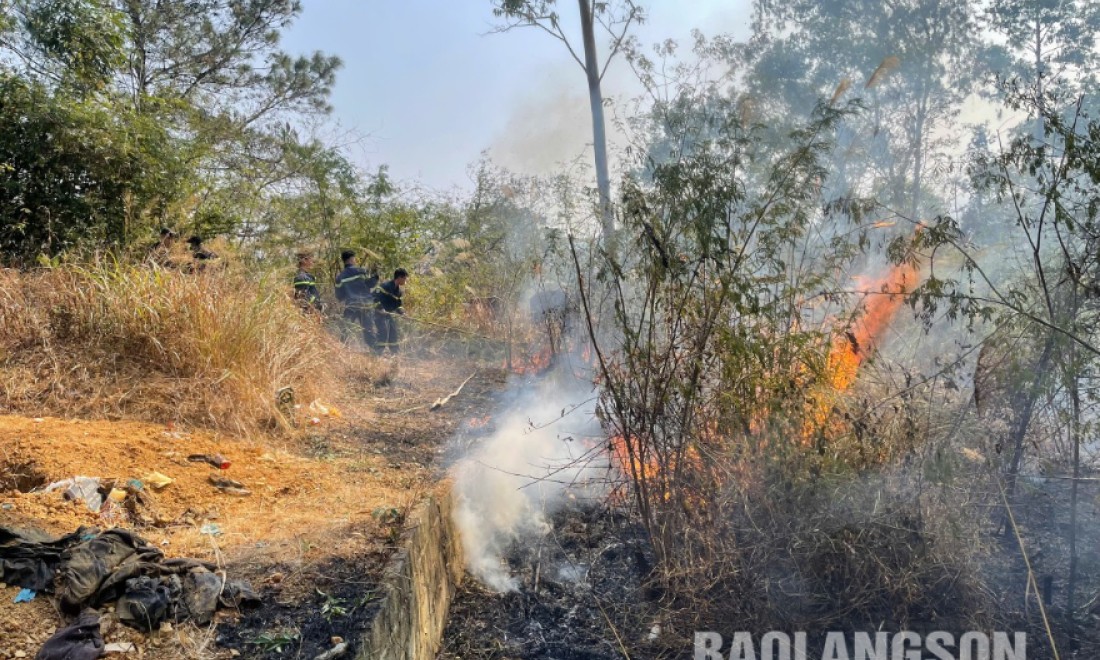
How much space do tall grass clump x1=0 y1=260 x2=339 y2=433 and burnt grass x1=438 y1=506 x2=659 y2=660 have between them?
239 centimetres

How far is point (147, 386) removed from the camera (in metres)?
5.20

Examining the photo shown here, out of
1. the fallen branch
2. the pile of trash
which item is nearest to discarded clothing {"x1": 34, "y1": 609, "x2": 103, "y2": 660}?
the pile of trash

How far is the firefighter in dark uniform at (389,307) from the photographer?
10.3 m

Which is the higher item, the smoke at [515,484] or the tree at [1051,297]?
the tree at [1051,297]

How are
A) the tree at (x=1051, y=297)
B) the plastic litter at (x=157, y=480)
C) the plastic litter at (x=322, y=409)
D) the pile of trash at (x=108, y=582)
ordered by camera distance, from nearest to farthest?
the pile of trash at (x=108, y=582) < the tree at (x=1051, y=297) < the plastic litter at (x=157, y=480) < the plastic litter at (x=322, y=409)

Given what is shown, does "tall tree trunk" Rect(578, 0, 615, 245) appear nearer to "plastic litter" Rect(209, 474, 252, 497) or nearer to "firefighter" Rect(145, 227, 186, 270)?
"firefighter" Rect(145, 227, 186, 270)

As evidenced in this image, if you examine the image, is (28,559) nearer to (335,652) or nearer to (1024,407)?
(335,652)

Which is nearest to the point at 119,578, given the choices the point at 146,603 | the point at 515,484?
the point at 146,603

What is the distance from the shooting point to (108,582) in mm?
2740

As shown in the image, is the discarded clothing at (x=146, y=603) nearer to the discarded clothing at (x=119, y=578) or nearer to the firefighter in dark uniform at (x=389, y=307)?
the discarded clothing at (x=119, y=578)

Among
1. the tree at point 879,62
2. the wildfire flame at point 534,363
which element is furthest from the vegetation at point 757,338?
the tree at point 879,62

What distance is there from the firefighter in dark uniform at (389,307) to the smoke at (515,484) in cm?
411

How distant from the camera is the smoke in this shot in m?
4.62

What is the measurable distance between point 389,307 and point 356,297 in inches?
19.5
